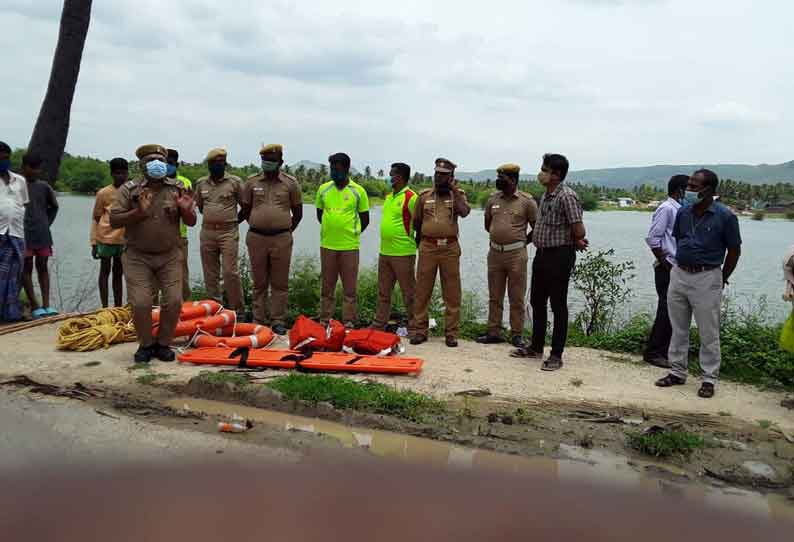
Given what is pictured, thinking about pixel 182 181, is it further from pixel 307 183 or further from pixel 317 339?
pixel 307 183

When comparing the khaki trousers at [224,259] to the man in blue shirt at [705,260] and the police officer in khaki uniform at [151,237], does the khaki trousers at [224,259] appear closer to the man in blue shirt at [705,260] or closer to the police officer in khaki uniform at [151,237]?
the police officer in khaki uniform at [151,237]

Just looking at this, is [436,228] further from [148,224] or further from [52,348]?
[52,348]

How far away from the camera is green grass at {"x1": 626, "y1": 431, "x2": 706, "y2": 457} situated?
4457 mm

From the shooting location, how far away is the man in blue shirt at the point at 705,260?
224 inches

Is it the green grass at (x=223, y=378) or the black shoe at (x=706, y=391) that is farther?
the black shoe at (x=706, y=391)

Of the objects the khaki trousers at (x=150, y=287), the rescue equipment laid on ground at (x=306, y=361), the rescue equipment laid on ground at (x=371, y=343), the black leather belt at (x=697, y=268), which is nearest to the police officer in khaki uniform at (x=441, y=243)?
the rescue equipment laid on ground at (x=371, y=343)

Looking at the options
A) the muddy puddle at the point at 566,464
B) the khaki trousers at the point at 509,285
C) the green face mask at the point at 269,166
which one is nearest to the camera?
the muddy puddle at the point at 566,464

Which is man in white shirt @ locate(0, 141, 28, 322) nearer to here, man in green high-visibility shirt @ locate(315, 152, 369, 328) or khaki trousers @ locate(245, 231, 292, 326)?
khaki trousers @ locate(245, 231, 292, 326)

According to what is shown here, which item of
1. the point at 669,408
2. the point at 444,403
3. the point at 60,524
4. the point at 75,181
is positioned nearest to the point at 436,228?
the point at 444,403

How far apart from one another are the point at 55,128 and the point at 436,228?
5803mm

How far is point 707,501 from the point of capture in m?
3.91

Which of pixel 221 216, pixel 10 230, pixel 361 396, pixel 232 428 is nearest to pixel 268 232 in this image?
pixel 221 216

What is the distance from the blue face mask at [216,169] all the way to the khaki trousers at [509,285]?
3.26 metres

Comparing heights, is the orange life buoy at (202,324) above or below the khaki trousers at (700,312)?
below
